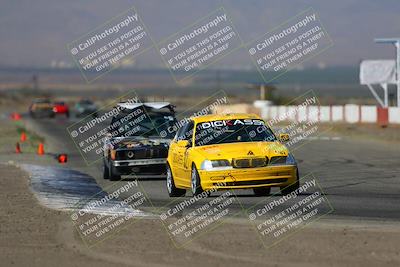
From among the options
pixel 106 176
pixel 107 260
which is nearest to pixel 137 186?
pixel 106 176

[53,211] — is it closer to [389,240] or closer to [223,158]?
[223,158]

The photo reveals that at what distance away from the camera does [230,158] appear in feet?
51.9

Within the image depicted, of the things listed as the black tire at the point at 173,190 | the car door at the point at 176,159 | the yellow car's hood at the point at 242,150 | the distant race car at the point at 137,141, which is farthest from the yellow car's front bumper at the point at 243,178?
the distant race car at the point at 137,141

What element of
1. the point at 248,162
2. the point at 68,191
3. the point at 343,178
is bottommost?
the point at 343,178

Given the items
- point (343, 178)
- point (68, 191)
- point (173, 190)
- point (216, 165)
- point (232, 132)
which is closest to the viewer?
point (216, 165)

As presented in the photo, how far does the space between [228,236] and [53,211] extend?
11.8 ft

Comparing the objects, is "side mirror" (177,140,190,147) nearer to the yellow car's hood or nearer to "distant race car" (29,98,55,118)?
the yellow car's hood

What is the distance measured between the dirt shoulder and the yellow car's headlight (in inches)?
120

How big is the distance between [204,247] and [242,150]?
17.5 ft

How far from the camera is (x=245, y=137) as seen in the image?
1683 centimetres

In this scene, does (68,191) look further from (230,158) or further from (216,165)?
(230,158)

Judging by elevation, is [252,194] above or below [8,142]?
below

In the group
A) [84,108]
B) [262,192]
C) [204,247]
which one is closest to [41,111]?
[84,108]

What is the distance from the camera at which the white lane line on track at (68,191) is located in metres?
14.6
